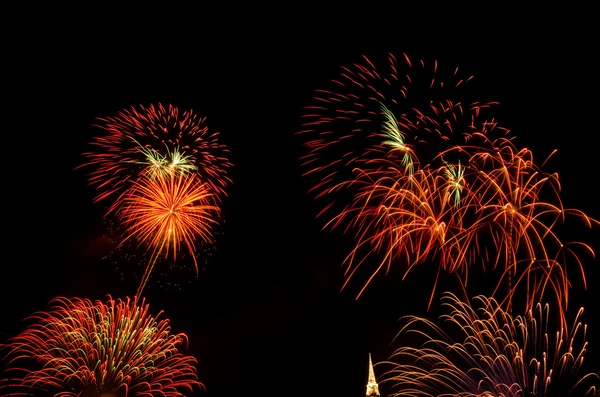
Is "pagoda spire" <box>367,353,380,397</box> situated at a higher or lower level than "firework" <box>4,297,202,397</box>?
lower

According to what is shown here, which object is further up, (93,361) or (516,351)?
(516,351)

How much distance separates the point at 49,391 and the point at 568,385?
1847 centimetres

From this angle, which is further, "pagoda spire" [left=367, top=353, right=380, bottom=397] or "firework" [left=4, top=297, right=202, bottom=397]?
"pagoda spire" [left=367, top=353, right=380, bottom=397]

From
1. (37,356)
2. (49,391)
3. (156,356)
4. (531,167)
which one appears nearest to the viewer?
(531,167)

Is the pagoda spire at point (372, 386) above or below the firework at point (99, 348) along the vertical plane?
below

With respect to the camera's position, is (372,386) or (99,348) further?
(372,386)

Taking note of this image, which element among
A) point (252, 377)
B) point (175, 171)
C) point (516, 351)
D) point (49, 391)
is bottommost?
point (252, 377)

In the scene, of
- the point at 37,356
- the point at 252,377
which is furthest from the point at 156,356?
the point at 252,377

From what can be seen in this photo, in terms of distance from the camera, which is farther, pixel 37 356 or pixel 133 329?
pixel 133 329

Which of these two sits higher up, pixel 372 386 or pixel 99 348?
pixel 99 348

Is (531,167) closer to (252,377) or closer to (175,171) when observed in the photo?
(175,171)

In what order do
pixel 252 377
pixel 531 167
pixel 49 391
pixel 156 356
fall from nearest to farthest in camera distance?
pixel 531 167, pixel 156 356, pixel 49 391, pixel 252 377

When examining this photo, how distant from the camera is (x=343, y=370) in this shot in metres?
36.3

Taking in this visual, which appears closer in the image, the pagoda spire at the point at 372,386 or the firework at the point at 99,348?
the firework at the point at 99,348
